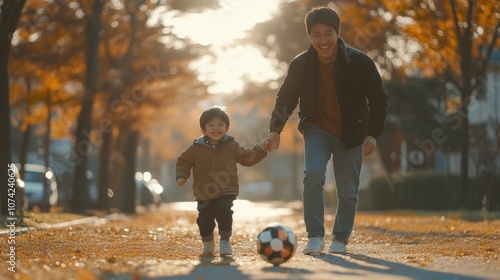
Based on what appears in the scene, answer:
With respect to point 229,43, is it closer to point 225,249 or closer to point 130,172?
point 130,172

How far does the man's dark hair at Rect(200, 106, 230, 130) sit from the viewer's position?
939 cm

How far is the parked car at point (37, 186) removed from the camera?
30453mm

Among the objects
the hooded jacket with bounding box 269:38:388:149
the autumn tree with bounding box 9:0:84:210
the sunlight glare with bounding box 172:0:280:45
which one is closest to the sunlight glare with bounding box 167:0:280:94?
the sunlight glare with bounding box 172:0:280:45

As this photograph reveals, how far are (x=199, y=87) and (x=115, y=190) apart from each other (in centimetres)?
932

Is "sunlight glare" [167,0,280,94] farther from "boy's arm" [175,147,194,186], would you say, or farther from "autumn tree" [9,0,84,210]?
"boy's arm" [175,147,194,186]

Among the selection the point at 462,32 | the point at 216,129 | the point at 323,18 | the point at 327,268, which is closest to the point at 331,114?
the point at 323,18

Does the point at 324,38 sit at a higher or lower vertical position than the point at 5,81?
lower

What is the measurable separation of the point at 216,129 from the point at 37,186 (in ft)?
77.6

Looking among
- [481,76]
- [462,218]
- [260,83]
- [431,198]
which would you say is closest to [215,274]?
[462,218]

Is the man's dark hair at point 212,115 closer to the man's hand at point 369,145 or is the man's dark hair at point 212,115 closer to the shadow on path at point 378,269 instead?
the man's hand at point 369,145

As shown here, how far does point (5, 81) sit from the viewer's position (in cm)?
1717

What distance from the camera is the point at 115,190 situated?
4225 centimetres

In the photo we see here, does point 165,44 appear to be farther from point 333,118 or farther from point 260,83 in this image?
point 333,118

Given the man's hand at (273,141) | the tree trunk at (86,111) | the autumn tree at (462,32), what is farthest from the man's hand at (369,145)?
the tree trunk at (86,111)
